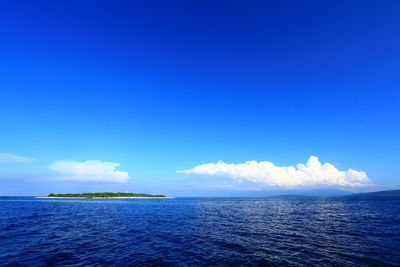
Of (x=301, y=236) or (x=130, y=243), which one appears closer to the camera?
(x=130, y=243)

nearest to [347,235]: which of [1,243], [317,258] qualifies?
[317,258]

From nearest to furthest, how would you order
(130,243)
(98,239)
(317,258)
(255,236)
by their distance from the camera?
(317,258)
(130,243)
(98,239)
(255,236)

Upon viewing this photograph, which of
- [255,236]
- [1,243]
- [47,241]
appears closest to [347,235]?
[255,236]

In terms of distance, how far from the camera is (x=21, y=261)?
79.3ft

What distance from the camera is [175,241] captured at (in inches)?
1364

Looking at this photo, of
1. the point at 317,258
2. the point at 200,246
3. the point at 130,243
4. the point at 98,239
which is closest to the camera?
the point at 317,258

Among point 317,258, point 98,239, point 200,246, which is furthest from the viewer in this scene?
point 98,239

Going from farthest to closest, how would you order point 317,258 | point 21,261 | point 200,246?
point 200,246 → point 317,258 → point 21,261

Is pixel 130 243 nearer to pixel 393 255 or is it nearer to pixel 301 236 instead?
pixel 301 236

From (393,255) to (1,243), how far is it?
48.4 m

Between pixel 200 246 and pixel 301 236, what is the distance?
17545mm

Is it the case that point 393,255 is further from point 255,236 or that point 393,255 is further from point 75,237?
point 75,237

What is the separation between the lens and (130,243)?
33438 millimetres

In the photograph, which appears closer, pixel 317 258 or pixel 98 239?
pixel 317 258
